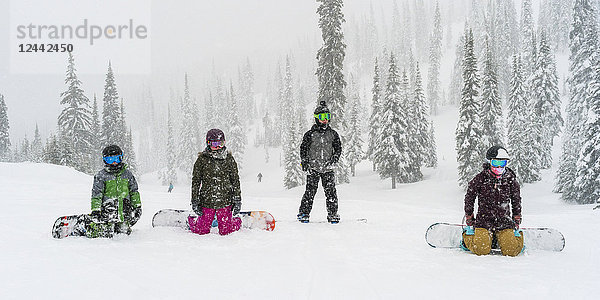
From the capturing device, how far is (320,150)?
284 inches

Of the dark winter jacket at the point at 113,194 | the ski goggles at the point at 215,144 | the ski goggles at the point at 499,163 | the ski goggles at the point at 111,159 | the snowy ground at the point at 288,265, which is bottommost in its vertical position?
the snowy ground at the point at 288,265

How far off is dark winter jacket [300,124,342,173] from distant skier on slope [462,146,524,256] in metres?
2.77

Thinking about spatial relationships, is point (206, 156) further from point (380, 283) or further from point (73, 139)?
point (73, 139)

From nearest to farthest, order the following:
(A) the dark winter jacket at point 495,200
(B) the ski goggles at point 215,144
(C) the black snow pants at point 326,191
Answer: (A) the dark winter jacket at point 495,200
(B) the ski goggles at point 215,144
(C) the black snow pants at point 326,191

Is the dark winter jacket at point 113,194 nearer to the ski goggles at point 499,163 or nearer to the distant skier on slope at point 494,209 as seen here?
the distant skier on slope at point 494,209

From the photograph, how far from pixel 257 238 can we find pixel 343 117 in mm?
19634

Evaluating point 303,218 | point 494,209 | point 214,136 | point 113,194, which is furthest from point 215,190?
point 494,209

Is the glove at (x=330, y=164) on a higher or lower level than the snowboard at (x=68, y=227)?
higher

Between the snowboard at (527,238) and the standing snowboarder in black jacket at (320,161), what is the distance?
2263 mm

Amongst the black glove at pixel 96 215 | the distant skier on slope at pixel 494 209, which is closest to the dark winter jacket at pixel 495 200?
the distant skier on slope at pixel 494 209

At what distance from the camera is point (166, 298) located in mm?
3223

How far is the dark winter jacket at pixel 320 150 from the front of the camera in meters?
7.17

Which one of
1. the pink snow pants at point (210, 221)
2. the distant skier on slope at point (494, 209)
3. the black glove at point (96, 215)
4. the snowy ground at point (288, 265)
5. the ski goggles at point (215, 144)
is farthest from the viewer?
the ski goggles at point (215, 144)

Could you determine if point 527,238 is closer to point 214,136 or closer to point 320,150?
point 320,150
